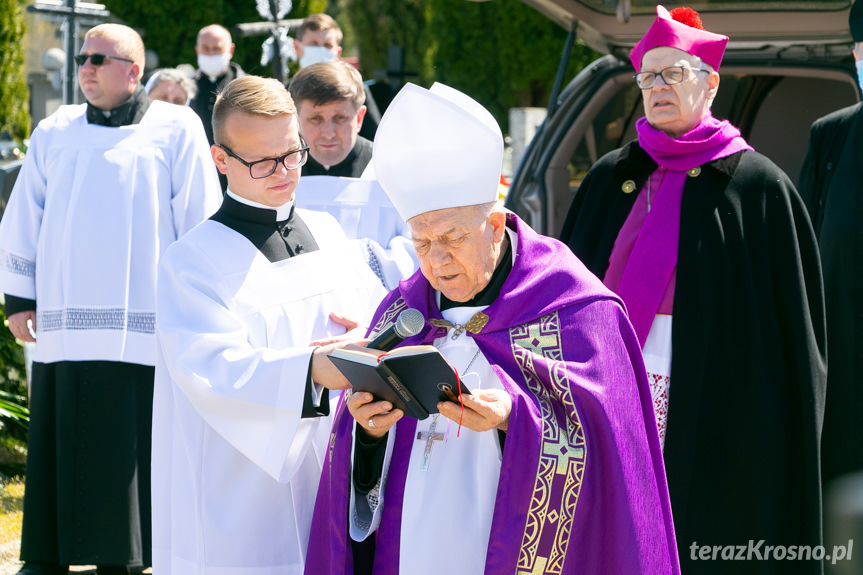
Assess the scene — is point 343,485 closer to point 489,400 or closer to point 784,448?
point 489,400

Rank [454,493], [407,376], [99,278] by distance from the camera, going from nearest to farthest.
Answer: [407,376] < [454,493] < [99,278]

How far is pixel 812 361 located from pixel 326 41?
4774mm

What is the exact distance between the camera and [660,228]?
4277 millimetres

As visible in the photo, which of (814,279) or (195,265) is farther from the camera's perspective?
(814,279)

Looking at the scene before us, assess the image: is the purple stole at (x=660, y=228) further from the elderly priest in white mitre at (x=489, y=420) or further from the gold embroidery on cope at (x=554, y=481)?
the gold embroidery on cope at (x=554, y=481)

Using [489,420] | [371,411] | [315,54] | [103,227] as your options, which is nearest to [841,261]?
[489,420]

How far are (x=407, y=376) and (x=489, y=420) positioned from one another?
0.76ft

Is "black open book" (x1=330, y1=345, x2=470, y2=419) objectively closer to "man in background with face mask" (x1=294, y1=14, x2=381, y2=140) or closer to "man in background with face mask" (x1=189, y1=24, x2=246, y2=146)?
"man in background with face mask" (x1=294, y1=14, x2=381, y2=140)

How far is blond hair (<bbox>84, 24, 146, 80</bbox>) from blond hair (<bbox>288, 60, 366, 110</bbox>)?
1016 millimetres

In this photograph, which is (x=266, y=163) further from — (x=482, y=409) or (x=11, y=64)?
(x=11, y=64)

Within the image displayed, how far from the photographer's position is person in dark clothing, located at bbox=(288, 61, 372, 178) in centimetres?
451

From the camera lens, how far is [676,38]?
4.31 meters

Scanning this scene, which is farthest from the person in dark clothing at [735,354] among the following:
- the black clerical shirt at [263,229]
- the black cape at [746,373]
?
the black clerical shirt at [263,229]

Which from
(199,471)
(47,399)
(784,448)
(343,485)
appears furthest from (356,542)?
(47,399)
